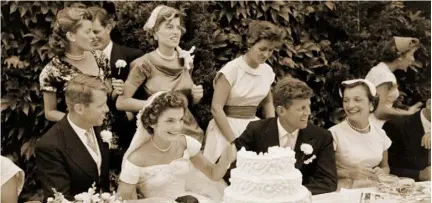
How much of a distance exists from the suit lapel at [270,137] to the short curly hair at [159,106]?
2.06ft

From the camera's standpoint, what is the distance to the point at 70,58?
14.7 ft

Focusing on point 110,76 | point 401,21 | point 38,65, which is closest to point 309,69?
point 401,21

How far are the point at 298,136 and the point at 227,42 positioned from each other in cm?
108

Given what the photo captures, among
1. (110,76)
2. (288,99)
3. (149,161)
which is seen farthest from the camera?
(110,76)

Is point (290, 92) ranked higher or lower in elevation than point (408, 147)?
higher

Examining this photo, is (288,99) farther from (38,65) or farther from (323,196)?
(38,65)

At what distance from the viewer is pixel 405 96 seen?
5820mm

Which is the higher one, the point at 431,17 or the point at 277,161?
the point at 431,17

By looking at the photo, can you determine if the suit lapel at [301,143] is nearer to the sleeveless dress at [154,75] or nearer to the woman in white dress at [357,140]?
the woman in white dress at [357,140]

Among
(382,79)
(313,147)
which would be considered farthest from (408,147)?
(313,147)

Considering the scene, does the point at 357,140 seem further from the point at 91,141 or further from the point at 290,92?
the point at 91,141

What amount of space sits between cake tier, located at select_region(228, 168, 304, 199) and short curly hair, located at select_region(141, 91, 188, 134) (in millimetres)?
1002

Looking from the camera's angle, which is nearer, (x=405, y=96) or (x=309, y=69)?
(x=309, y=69)

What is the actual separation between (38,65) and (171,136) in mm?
1436
